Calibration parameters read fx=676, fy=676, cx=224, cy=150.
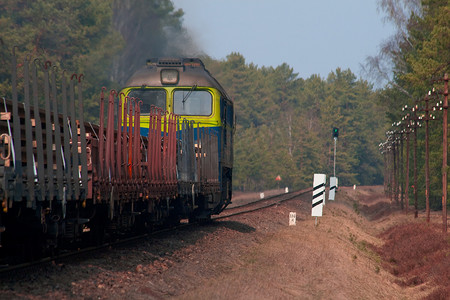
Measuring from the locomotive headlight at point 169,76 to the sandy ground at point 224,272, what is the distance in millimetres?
4480

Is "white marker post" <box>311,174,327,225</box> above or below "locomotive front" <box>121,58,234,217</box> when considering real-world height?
below

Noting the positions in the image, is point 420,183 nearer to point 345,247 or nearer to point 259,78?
point 345,247

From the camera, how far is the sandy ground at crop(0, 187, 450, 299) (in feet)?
31.2

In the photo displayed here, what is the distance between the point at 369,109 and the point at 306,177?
126ft

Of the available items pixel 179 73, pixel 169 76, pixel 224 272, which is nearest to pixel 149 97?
pixel 169 76

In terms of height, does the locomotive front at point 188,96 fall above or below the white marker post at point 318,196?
above

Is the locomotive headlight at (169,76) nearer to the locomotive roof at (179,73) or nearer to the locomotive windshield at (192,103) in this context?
the locomotive roof at (179,73)

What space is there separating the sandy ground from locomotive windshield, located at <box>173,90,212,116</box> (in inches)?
140

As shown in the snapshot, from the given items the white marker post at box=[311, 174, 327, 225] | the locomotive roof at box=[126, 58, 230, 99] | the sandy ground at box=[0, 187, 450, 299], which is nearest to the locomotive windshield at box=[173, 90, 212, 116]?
the locomotive roof at box=[126, 58, 230, 99]

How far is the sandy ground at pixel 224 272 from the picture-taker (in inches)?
375

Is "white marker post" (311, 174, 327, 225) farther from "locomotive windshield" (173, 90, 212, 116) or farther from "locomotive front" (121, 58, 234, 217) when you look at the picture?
"locomotive windshield" (173, 90, 212, 116)

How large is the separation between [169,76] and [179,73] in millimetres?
314

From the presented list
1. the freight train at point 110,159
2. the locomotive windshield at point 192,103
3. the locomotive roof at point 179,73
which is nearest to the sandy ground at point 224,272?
the freight train at point 110,159

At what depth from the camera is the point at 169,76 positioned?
20312mm
